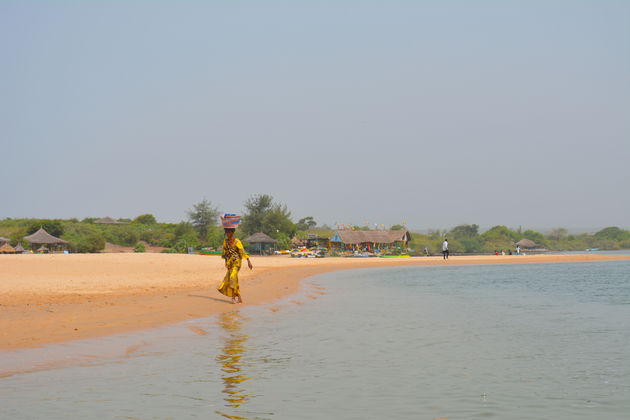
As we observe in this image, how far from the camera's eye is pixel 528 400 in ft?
19.3

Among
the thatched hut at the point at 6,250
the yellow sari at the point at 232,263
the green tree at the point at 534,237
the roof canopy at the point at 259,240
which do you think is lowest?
the yellow sari at the point at 232,263

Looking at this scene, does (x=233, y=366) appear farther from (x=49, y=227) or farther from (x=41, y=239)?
(x=49, y=227)

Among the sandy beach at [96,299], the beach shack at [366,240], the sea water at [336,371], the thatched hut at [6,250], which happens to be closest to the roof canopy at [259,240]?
the beach shack at [366,240]

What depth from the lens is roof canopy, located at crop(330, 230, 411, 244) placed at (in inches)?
2739

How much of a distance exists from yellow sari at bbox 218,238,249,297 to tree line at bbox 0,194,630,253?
44.3m

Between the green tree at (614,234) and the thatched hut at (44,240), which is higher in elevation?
the green tree at (614,234)

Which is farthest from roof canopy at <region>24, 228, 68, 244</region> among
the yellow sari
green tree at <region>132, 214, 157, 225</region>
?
the yellow sari

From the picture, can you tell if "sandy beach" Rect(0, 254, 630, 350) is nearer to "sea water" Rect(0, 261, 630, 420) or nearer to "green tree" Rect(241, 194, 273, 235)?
"sea water" Rect(0, 261, 630, 420)

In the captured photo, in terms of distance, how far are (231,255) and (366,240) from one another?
186ft

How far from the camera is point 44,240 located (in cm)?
5422

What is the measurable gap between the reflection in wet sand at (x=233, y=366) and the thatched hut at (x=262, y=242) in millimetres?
52220

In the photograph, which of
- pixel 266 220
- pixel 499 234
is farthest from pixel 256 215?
pixel 499 234

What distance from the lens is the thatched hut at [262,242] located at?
6381 centimetres

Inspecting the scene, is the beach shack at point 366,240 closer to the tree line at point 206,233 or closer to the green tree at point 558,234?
the tree line at point 206,233
